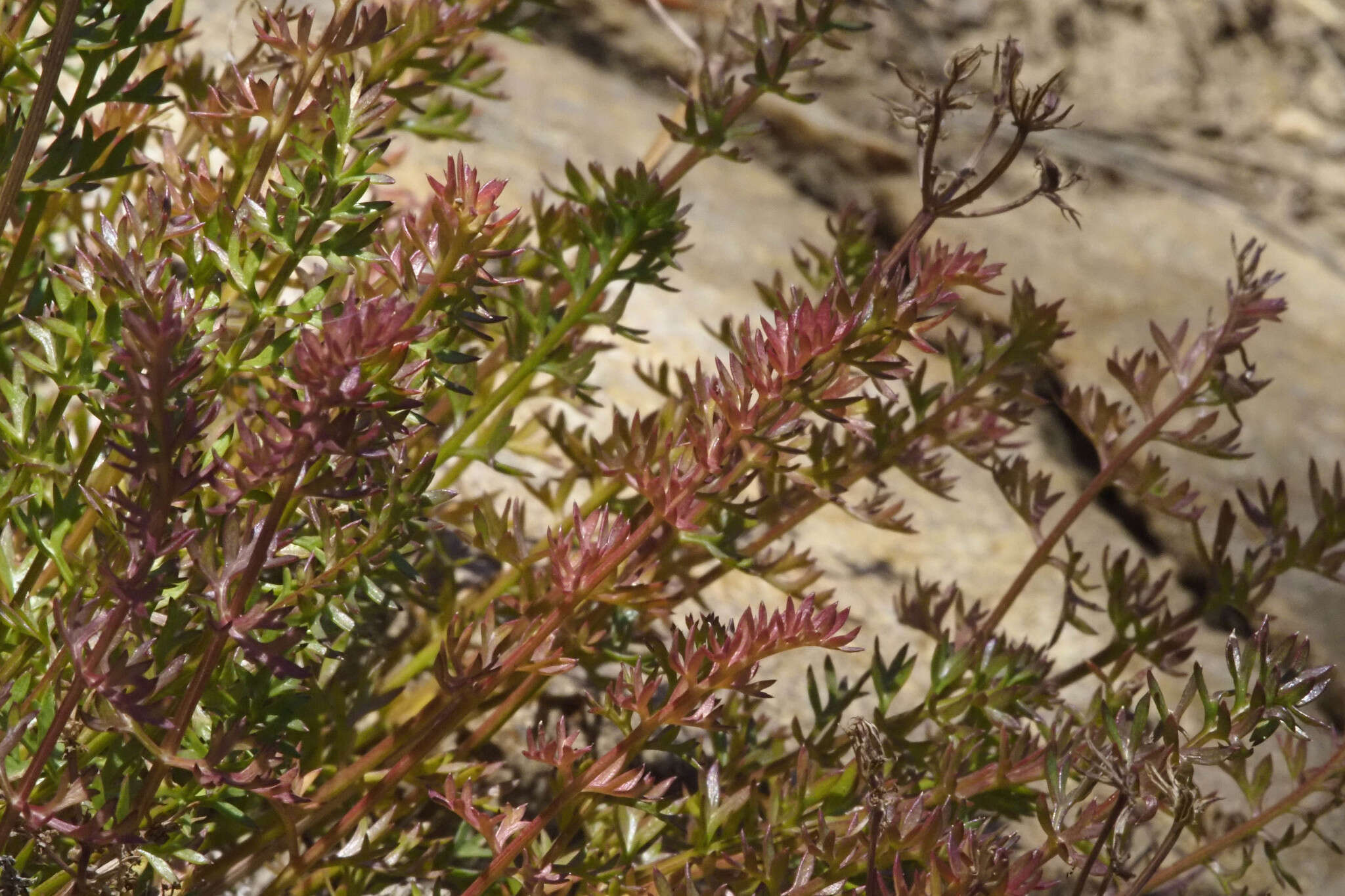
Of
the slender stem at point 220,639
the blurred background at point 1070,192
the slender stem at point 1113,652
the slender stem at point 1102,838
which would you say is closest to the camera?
the slender stem at point 220,639

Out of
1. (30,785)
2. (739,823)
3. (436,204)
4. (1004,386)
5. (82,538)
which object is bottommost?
(30,785)

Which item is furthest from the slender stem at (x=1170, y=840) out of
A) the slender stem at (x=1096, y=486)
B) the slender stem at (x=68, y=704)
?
the slender stem at (x=68, y=704)

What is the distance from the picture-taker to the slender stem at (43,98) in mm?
1478

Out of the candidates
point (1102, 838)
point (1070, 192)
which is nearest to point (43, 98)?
point (1102, 838)

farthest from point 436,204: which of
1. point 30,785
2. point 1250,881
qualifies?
point 1250,881

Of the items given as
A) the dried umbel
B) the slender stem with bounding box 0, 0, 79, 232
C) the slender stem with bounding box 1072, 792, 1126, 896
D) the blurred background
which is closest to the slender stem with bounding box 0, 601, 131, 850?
the dried umbel

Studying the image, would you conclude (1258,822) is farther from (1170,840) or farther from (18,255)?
(18,255)

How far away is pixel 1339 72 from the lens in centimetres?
527

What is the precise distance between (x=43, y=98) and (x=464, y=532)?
2.52ft

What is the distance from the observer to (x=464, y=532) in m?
1.90

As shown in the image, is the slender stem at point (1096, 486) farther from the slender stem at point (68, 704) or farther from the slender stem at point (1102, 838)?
the slender stem at point (68, 704)

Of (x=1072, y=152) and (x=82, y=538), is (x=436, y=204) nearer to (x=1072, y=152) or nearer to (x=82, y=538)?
(x=82, y=538)

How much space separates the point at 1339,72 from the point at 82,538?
5146mm

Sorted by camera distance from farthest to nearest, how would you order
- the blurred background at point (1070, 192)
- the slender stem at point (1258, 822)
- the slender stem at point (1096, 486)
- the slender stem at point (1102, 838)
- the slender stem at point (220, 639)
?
the blurred background at point (1070, 192) → the slender stem at point (1096, 486) → the slender stem at point (1258, 822) → the slender stem at point (1102, 838) → the slender stem at point (220, 639)
